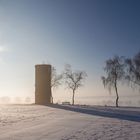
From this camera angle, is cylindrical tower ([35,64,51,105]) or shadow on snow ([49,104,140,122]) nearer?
shadow on snow ([49,104,140,122])

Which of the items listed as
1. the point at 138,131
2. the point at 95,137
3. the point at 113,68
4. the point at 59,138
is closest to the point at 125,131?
the point at 138,131

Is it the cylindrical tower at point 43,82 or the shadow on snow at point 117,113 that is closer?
the shadow on snow at point 117,113

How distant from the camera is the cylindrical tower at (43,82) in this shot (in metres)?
53.0

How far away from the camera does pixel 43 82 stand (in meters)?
53.1

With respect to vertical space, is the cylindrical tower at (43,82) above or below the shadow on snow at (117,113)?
above

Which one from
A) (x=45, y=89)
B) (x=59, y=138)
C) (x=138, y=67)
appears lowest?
(x=59, y=138)

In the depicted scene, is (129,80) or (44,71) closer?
(44,71)

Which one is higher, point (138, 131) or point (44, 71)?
point (44, 71)

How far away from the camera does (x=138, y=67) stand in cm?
5559

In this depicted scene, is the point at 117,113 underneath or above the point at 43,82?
underneath

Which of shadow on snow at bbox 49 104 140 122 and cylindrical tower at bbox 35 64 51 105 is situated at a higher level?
cylindrical tower at bbox 35 64 51 105

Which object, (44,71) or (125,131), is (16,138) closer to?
(125,131)

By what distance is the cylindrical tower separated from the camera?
53.0 m

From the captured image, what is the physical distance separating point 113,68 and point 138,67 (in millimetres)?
4871
